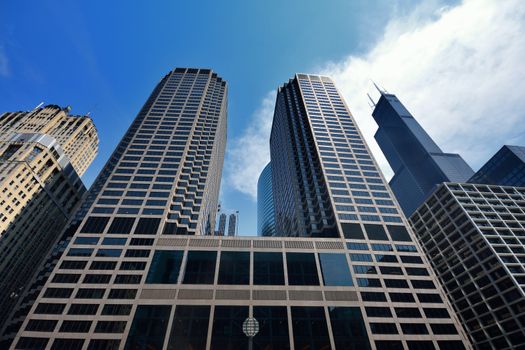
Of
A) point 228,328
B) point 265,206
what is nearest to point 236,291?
point 228,328

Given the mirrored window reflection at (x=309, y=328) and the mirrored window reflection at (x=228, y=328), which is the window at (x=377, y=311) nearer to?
the mirrored window reflection at (x=309, y=328)

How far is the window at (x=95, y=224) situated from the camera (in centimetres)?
6556

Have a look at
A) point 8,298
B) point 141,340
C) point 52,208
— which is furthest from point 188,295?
point 52,208

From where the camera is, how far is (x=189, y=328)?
4950 cm

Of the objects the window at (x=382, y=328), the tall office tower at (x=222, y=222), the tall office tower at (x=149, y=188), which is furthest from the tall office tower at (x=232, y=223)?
the window at (x=382, y=328)

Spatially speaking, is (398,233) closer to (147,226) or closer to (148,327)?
(148,327)

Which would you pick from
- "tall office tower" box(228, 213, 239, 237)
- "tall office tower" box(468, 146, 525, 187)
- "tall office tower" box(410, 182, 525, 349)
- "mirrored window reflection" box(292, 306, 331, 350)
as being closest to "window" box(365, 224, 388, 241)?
"mirrored window reflection" box(292, 306, 331, 350)

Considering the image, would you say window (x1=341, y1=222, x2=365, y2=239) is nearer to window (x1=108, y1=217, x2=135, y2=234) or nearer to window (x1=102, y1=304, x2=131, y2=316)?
window (x1=102, y1=304, x2=131, y2=316)

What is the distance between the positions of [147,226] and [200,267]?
18.9m

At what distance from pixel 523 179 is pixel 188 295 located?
141 m

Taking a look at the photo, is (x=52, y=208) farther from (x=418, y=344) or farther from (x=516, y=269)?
(x=516, y=269)

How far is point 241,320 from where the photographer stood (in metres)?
51.0

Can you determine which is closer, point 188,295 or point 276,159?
point 188,295

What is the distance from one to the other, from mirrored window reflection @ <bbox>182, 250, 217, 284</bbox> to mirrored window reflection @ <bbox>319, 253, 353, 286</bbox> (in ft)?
80.0
